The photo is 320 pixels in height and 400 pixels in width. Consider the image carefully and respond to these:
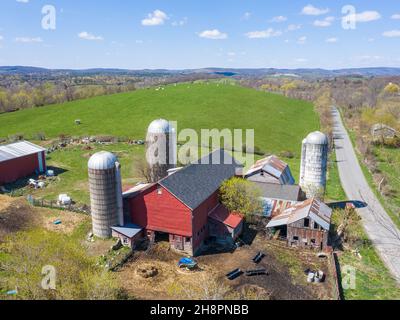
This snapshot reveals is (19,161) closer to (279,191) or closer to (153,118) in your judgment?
(279,191)

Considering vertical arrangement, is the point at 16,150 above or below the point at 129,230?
above

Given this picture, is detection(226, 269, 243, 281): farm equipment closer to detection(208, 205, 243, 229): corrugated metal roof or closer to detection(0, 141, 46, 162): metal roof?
detection(208, 205, 243, 229): corrugated metal roof

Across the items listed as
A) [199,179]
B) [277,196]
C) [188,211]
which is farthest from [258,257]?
[277,196]

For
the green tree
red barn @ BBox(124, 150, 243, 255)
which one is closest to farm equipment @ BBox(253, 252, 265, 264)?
red barn @ BBox(124, 150, 243, 255)

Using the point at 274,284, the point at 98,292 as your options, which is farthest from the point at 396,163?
the point at 98,292

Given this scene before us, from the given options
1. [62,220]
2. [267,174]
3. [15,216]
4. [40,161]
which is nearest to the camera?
[15,216]

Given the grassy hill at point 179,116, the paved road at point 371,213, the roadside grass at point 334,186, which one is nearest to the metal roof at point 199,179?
the roadside grass at point 334,186

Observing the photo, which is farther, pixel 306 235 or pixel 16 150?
pixel 16 150
